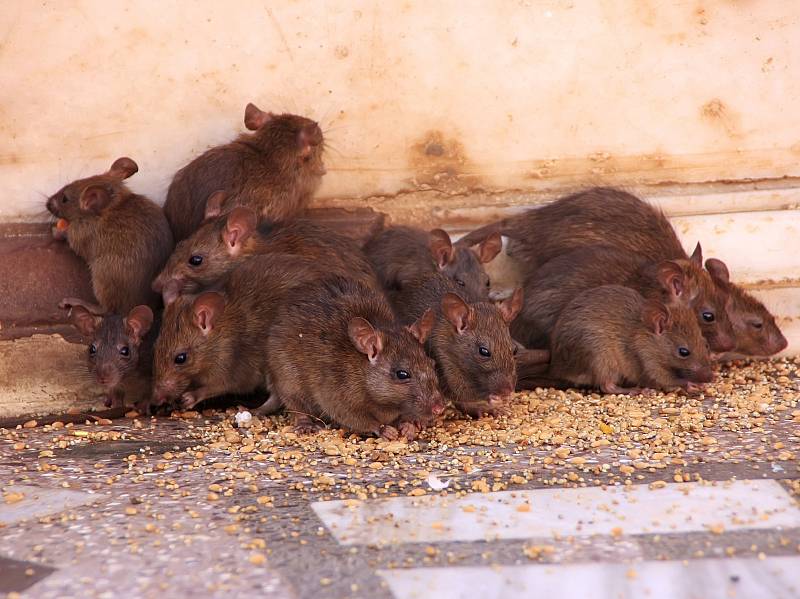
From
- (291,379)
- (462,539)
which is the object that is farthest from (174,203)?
(462,539)

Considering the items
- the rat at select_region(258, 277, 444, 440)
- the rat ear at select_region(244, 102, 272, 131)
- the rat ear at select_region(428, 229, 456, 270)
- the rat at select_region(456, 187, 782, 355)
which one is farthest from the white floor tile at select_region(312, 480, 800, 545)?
the rat ear at select_region(244, 102, 272, 131)

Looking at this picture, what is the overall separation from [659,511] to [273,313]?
2.38 meters

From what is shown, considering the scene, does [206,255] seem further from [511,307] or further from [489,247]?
[511,307]

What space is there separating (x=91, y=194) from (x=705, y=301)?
3.25m

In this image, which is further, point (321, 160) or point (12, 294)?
point (321, 160)

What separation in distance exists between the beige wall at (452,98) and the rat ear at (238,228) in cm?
67

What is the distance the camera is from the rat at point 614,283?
6.14 meters

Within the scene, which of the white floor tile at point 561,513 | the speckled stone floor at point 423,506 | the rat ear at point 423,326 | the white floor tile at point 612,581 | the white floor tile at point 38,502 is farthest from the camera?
the rat ear at point 423,326

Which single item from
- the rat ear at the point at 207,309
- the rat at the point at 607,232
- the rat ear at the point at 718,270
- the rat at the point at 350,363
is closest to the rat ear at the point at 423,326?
the rat at the point at 350,363

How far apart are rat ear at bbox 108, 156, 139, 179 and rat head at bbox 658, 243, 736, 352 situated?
2839 millimetres

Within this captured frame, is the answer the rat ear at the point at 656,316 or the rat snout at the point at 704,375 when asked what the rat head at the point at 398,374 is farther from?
the rat snout at the point at 704,375

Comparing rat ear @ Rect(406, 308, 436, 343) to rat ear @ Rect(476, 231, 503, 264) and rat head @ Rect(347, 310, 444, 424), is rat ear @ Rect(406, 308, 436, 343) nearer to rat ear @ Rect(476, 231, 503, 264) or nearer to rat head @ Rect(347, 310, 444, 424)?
rat head @ Rect(347, 310, 444, 424)

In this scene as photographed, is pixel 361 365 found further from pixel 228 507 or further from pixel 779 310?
pixel 779 310

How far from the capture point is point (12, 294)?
6023mm
